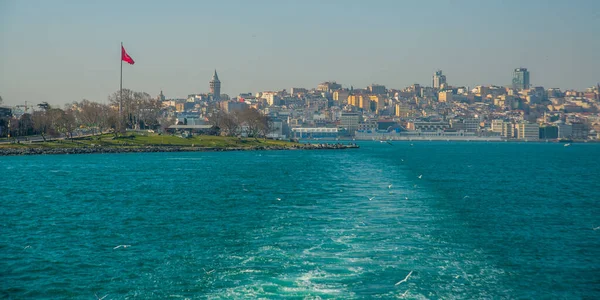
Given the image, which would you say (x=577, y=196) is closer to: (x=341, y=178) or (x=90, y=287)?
(x=341, y=178)

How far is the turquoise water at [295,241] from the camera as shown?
1516 cm

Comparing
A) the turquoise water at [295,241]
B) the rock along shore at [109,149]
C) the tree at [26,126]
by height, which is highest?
the tree at [26,126]

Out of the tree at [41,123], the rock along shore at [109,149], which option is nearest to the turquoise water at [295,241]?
the rock along shore at [109,149]

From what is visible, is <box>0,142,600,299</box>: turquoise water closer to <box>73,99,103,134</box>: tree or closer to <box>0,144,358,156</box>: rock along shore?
<box>0,144,358,156</box>: rock along shore

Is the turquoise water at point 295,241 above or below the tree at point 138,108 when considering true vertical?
below

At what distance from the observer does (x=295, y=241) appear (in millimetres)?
19922

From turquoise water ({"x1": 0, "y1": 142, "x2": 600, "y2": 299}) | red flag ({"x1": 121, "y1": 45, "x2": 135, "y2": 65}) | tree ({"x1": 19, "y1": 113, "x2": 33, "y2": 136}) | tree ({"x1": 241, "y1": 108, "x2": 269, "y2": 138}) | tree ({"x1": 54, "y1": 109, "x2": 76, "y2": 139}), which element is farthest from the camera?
tree ({"x1": 241, "y1": 108, "x2": 269, "y2": 138})

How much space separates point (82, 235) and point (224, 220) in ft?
17.1

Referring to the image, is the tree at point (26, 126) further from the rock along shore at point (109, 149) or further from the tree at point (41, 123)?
the rock along shore at point (109, 149)

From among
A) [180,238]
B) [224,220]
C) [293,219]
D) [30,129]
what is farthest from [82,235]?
[30,129]

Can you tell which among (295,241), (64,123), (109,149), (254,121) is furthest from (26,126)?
(295,241)

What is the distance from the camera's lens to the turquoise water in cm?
1516

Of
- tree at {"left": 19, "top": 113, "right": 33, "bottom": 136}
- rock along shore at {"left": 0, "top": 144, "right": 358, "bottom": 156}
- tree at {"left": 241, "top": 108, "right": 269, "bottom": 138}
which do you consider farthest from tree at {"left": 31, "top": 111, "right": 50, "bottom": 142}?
tree at {"left": 241, "top": 108, "right": 269, "bottom": 138}

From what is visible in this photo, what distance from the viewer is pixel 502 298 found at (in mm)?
14578
